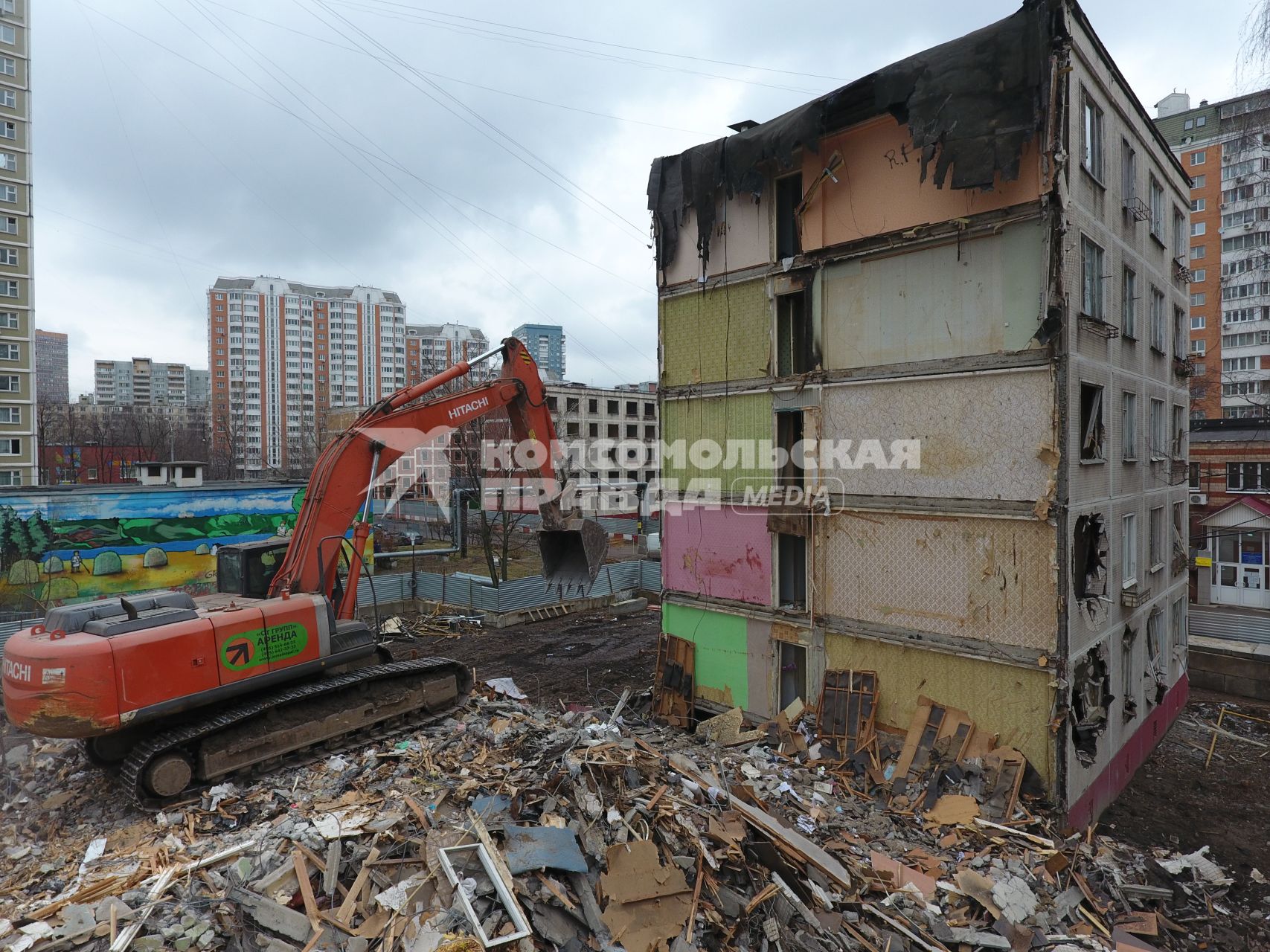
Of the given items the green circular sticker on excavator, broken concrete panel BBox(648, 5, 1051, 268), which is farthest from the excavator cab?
broken concrete panel BBox(648, 5, 1051, 268)

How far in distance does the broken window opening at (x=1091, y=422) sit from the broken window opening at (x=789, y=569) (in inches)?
173

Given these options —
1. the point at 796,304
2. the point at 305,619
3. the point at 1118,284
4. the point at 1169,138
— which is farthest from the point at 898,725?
the point at 1169,138

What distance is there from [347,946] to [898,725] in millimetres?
8142

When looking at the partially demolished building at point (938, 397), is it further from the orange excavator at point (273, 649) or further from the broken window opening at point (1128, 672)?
the orange excavator at point (273, 649)

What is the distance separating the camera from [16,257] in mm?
46375

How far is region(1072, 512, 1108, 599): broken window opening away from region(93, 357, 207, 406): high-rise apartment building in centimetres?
13740

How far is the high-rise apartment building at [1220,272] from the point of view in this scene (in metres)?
48.1

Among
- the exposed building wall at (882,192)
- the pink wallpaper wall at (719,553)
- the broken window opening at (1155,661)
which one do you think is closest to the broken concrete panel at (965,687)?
the pink wallpaper wall at (719,553)

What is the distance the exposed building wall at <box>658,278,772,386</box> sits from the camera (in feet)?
40.4

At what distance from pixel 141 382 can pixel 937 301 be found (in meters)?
155

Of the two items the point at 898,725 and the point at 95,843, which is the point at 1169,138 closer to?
the point at 898,725

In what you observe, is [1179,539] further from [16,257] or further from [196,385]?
[196,385]

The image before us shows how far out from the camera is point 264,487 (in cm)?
2439

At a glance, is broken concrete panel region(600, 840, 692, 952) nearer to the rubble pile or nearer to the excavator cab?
the rubble pile
